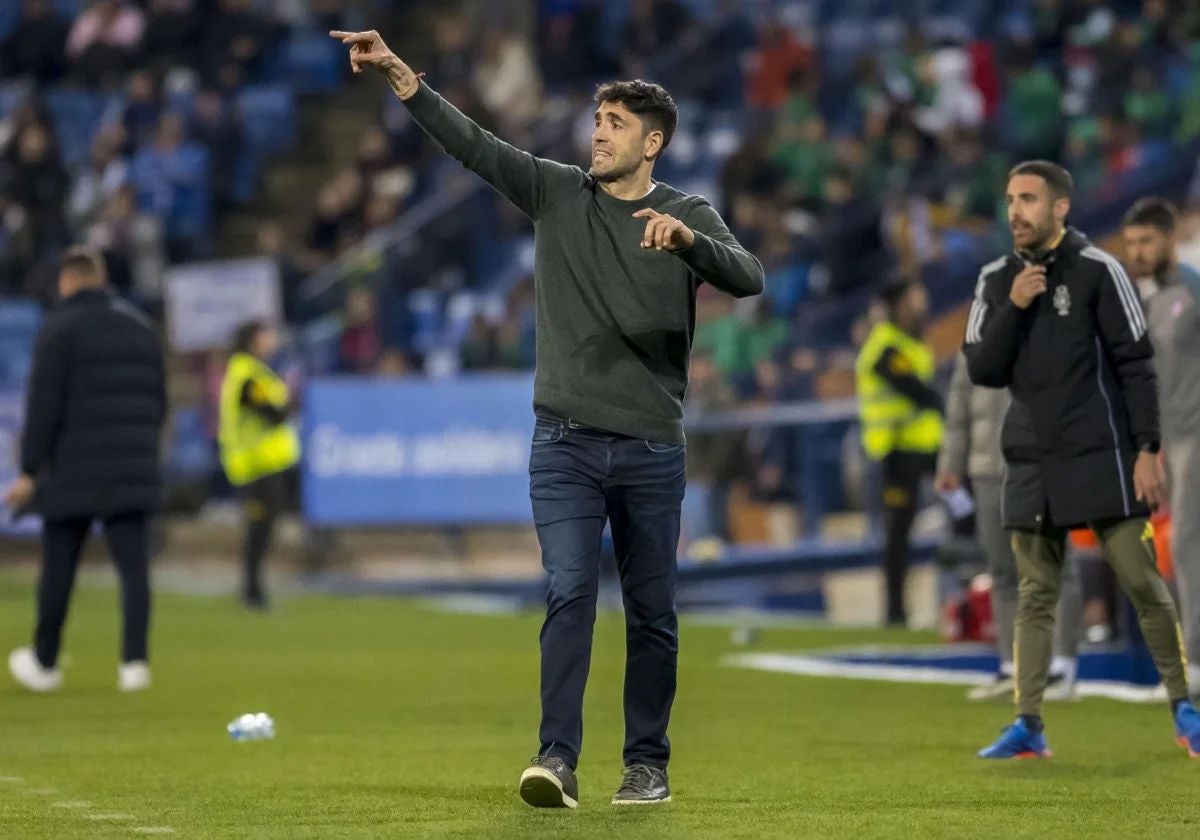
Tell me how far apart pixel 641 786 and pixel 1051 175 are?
2.60m

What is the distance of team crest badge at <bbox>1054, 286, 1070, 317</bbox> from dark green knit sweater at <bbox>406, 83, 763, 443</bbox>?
62.0 inches

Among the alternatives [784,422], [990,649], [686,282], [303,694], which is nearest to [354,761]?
[686,282]

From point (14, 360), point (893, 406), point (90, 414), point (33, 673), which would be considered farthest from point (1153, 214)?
point (14, 360)

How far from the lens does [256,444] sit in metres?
19.0

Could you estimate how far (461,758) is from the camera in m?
9.11

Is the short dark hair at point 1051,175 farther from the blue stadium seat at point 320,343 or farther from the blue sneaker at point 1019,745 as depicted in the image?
the blue stadium seat at point 320,343

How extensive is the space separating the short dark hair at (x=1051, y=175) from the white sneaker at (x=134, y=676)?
598 centimetres

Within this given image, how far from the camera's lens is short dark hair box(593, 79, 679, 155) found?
7293 millimetres

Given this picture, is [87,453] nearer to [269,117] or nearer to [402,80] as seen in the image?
[402,80]

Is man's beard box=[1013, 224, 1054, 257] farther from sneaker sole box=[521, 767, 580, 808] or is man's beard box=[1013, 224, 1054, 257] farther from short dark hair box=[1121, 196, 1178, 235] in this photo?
sneaker sole box=[521, 767, 580, 808]

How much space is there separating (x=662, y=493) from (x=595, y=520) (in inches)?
9.0

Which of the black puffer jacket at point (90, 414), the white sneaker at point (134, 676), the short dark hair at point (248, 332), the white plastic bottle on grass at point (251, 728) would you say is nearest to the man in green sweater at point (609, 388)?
the white plastic bottle on grass at point (251, 728)

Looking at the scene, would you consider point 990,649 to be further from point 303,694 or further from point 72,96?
point 72,96

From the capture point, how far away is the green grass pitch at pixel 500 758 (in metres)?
7.06
